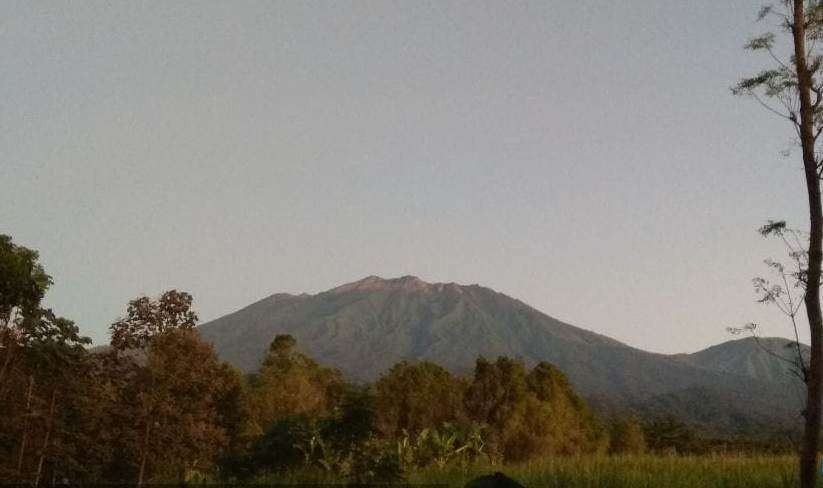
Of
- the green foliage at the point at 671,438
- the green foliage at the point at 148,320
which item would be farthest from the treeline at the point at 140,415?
the green foliage at the point at 671,438

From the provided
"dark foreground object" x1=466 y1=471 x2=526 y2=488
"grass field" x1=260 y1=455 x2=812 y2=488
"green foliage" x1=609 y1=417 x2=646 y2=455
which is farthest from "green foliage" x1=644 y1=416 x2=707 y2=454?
"dark foreground object" x1=466 y1=471 x2=526 y2=488

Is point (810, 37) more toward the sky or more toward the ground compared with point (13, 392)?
more toward the sky

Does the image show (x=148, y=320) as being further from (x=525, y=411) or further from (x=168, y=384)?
(x=525, y=411)

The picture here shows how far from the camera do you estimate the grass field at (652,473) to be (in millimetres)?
15094

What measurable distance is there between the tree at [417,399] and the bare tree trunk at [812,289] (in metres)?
41.7

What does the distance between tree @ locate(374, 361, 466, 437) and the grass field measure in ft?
119

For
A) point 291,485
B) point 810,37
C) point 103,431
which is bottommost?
point 291,485

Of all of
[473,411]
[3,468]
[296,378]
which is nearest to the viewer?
[3,468]

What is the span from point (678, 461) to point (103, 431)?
15.3m

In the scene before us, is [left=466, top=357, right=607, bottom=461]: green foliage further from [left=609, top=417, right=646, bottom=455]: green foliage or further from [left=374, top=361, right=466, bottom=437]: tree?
[left=609, top=417, right=646, bottom=455]: green foliage

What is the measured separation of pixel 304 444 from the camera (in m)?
28.2

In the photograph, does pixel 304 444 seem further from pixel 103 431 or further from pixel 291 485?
pixel 103 431

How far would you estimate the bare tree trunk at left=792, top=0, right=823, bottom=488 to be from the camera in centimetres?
1309

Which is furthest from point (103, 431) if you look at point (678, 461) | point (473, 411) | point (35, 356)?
point (473, 411)
